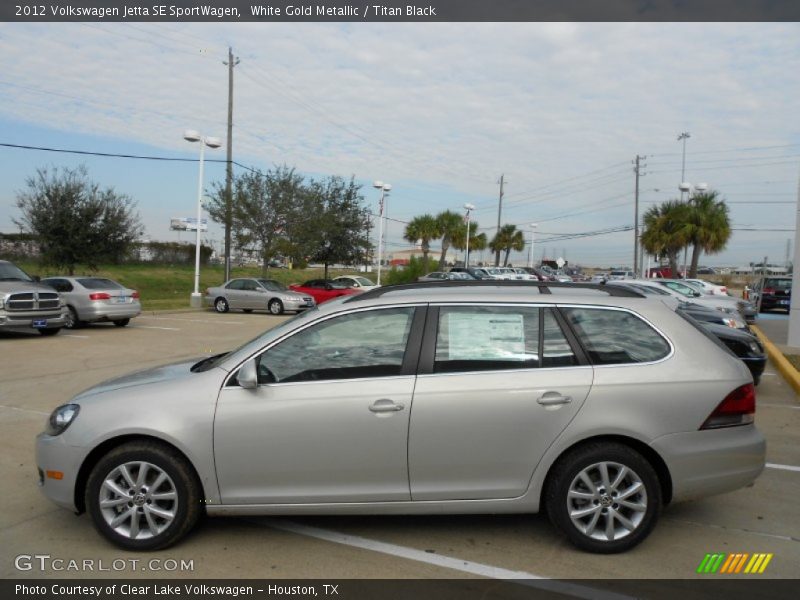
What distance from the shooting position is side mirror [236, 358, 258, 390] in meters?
4.00

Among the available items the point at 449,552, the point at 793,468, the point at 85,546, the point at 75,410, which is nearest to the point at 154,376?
the point at 75,410

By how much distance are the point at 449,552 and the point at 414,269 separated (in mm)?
38826

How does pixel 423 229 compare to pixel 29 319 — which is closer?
pixel 29 319

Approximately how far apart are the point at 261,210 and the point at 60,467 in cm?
2806

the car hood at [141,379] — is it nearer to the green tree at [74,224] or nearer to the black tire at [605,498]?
the black tire at [605,498]

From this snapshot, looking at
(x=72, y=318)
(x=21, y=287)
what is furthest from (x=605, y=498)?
(x=72, y=318)

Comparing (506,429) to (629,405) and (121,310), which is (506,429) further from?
(121,310)

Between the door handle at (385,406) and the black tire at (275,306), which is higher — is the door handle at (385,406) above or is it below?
above

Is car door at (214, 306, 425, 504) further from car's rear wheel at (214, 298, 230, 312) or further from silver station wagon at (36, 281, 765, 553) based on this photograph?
car's rear wheel at (214, 298, 230, 312)

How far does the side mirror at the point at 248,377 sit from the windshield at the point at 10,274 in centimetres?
1409

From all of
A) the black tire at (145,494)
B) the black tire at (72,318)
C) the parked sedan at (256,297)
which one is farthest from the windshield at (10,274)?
the black tire at (145,494)

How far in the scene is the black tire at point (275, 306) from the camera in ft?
81.0

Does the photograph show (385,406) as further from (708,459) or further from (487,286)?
(708,459)

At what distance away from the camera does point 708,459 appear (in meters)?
4.05
